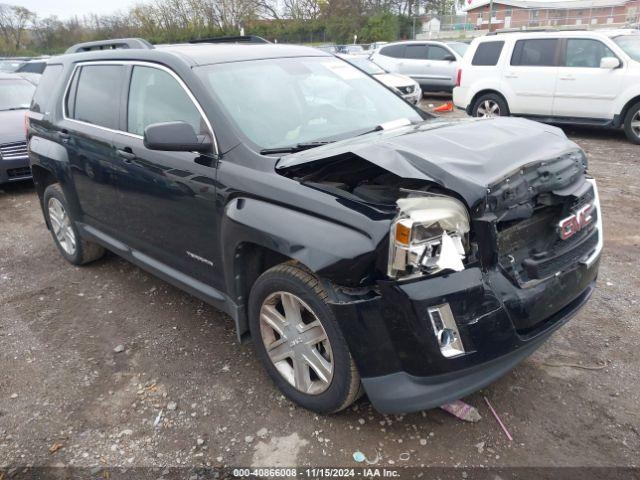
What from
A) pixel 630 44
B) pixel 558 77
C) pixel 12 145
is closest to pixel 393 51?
pixel 558 77

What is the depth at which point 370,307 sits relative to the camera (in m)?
2.21

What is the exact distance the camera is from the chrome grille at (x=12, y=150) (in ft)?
23.8

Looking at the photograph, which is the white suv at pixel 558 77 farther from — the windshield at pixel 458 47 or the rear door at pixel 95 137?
the rear door at pixel 95 137

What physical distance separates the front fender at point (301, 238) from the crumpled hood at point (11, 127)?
6.07 m

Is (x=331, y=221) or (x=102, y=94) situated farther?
(x=102, y=94)

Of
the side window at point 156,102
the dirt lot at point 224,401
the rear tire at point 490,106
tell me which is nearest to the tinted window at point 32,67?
the rear tire at point 490,106

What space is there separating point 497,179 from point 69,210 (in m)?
3.81

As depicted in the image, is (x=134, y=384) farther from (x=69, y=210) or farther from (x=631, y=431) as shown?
(x=631, y=431)

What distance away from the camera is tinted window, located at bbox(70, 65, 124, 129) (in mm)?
3785

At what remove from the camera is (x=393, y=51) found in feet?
52.3

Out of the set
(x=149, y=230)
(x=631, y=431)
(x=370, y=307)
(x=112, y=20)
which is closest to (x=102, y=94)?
(x=149, y=230)

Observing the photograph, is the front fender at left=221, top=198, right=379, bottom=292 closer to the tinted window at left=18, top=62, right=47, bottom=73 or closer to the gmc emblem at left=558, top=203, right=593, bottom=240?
the gmc emblem at left=558, top=203, right=593, bottom=240

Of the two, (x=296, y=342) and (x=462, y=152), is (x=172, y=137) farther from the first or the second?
(x=462, y=152)

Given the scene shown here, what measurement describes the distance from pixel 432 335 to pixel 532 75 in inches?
348
